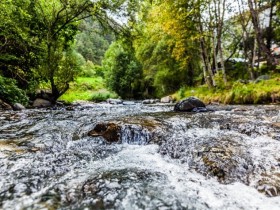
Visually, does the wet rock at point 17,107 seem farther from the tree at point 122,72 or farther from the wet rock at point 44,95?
the tree at point 122,72

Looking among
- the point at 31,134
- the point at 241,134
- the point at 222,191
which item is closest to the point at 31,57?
the point at 31,134

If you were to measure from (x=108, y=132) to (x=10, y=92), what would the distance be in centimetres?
678

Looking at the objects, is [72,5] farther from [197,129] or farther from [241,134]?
[241,134]

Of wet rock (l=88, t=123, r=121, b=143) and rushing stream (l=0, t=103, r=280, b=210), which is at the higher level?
wet rock (l=88, t=123, r=121, b=143)

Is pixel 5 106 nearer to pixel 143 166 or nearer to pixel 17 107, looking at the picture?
pixel 17 107

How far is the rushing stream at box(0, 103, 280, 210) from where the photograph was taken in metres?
3.02

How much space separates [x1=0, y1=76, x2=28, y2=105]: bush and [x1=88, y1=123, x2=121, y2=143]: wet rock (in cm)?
601

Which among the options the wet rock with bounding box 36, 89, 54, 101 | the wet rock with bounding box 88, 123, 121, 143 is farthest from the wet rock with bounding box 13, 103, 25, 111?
the wet rock with bounding box 88, 123, 121, 143

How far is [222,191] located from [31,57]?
1201 cm

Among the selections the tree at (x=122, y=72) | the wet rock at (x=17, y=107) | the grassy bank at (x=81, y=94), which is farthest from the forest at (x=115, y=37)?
the tree at (x=122, y=72)

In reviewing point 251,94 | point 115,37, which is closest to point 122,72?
point 115,37

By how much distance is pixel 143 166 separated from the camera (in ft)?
13.8

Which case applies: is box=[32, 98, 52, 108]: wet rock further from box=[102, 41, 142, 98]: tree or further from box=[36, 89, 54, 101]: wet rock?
box=[102, 41, 142, 98]: tree

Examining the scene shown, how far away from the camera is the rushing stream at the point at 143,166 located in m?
3.02
